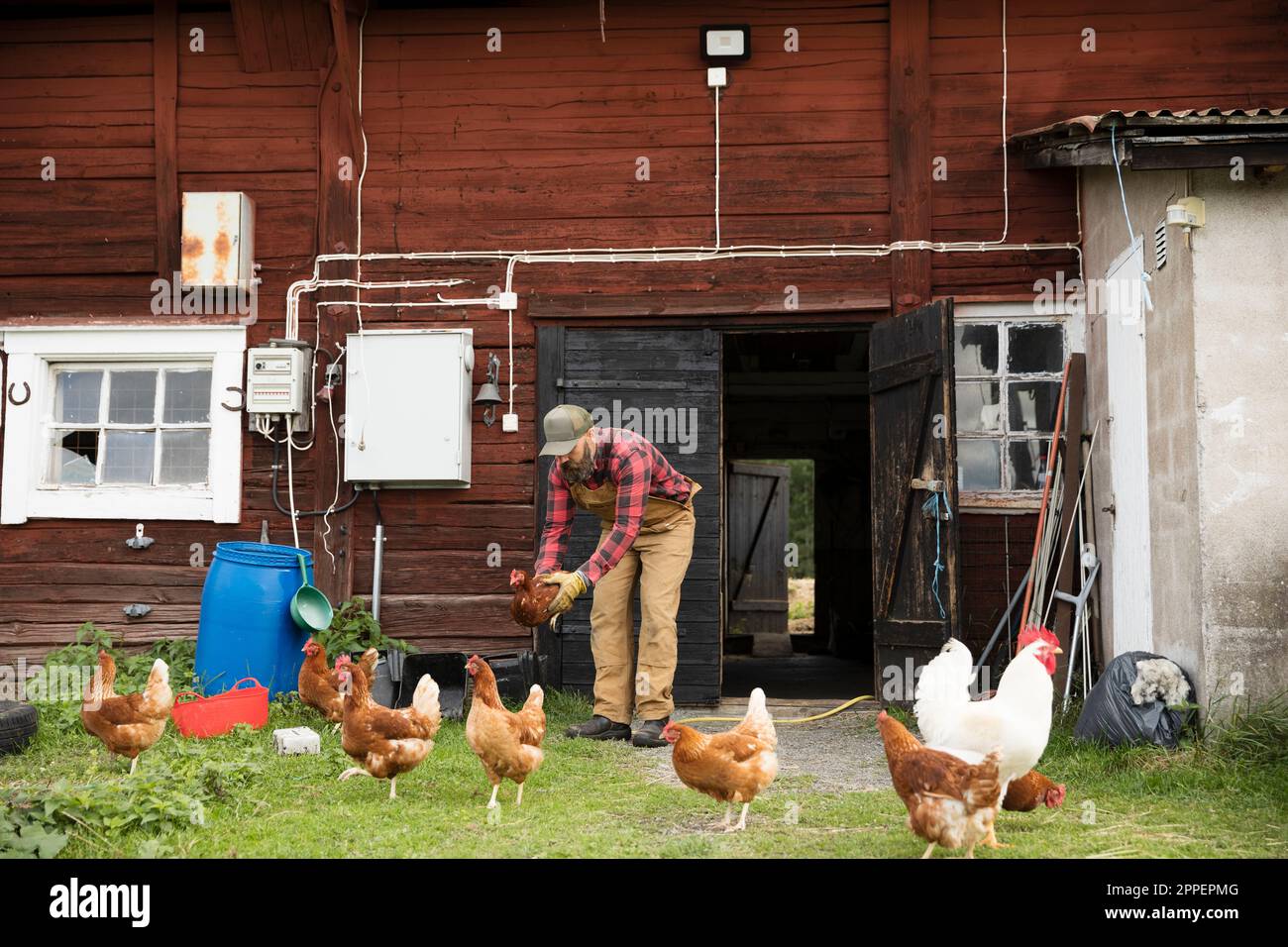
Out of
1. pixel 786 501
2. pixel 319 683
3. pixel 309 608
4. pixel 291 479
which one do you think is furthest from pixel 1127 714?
pixel 786 501

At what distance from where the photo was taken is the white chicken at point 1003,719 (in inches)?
157

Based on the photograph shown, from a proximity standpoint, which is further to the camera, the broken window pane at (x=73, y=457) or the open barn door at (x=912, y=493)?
the broken window pane at (x=73, y=457)

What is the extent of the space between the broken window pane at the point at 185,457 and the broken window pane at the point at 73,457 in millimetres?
501

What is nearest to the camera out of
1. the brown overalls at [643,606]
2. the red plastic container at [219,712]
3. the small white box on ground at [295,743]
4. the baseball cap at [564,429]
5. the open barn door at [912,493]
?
the small white box on ground at [295,743]

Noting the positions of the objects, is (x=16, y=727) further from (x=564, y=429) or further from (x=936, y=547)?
(x=936, y=547)

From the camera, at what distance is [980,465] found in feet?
25.5

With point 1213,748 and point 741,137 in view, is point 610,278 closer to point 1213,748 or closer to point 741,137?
point 741,137

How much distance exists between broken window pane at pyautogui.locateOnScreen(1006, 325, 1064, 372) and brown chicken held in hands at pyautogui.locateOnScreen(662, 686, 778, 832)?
4.22 meters

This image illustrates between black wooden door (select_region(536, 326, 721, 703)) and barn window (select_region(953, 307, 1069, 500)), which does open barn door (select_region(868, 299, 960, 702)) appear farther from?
black wooden door (select_region(536, 326, 721, 703))

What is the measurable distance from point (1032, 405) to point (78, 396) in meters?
6.55

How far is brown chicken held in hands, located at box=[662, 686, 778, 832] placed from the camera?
14.2 feet

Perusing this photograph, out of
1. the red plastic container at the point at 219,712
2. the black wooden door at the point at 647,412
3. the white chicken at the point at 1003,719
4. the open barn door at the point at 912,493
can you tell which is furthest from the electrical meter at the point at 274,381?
the white chicken at the point at 1003,719

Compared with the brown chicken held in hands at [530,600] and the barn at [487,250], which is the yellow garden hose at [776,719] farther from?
the brown chicken held in hands at [530,600]
